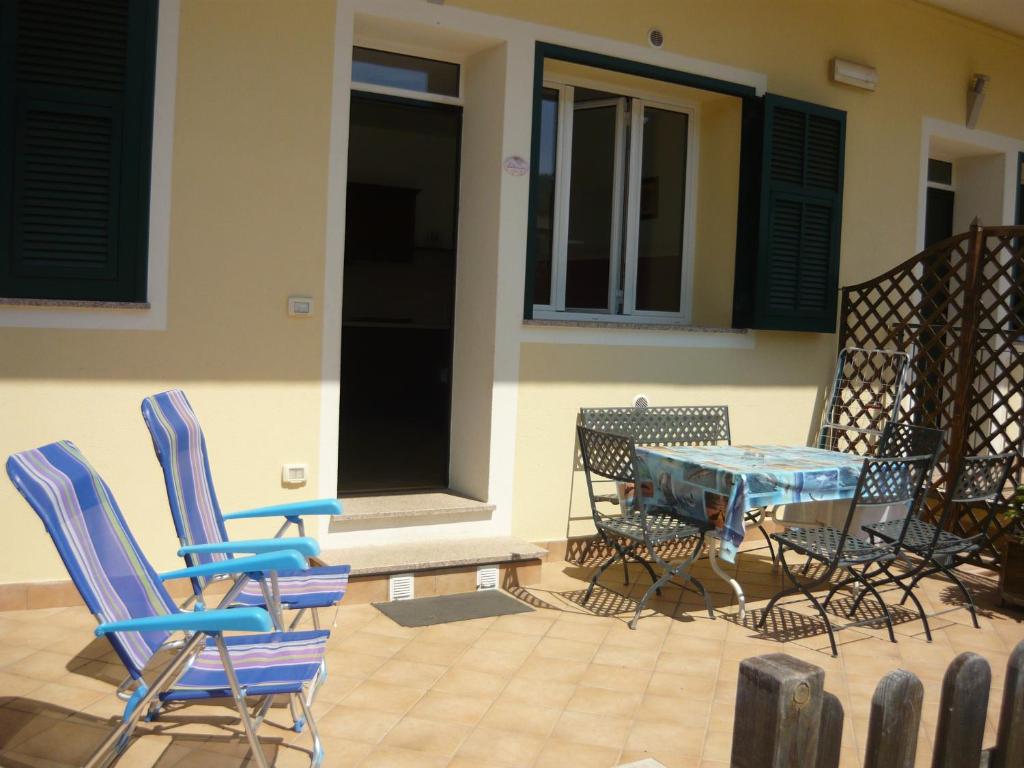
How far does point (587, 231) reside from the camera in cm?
609

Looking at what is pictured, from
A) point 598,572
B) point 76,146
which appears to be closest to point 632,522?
point 598,572

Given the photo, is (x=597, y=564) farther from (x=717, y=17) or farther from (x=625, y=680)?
(x=717, y=17)

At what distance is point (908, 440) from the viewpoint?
5594mm

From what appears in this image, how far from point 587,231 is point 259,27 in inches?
94.3

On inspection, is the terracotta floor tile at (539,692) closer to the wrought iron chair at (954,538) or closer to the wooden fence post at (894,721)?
the wrought iron chair at (954,538)

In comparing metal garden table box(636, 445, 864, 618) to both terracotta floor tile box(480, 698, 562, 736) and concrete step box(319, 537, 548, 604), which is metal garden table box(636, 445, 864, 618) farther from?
terracotta floor tile box(480, 698, 562, 736)

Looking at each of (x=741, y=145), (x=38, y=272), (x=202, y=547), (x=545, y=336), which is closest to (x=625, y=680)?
(x=202, y=547)

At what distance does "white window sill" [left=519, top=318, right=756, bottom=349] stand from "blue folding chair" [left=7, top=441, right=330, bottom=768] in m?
2.86

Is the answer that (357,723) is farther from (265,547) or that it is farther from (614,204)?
(614,204)

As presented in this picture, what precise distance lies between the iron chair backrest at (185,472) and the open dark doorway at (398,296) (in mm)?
1784

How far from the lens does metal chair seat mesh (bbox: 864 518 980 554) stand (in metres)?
4.57

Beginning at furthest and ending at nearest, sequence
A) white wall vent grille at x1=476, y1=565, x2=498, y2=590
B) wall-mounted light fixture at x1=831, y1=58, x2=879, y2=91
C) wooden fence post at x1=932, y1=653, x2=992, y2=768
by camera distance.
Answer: wall-mounted light fixture at x1=831, y1=58, x2=879, y2=91
white wall vent grille at x1=476, y1=565, x2=498, y2=590
wooden fence post at x1=932, y1=653, x2=992, y2=768

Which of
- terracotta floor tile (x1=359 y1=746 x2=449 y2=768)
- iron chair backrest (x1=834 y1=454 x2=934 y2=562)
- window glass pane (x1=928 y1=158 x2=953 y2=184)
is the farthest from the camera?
window glass pane (x1=928 y1=158 x2=953 y2=184)

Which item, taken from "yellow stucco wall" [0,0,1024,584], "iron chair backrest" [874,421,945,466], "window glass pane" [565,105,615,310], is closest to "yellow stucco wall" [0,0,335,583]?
"yellow stucco wall" [0,0,1024,584]
